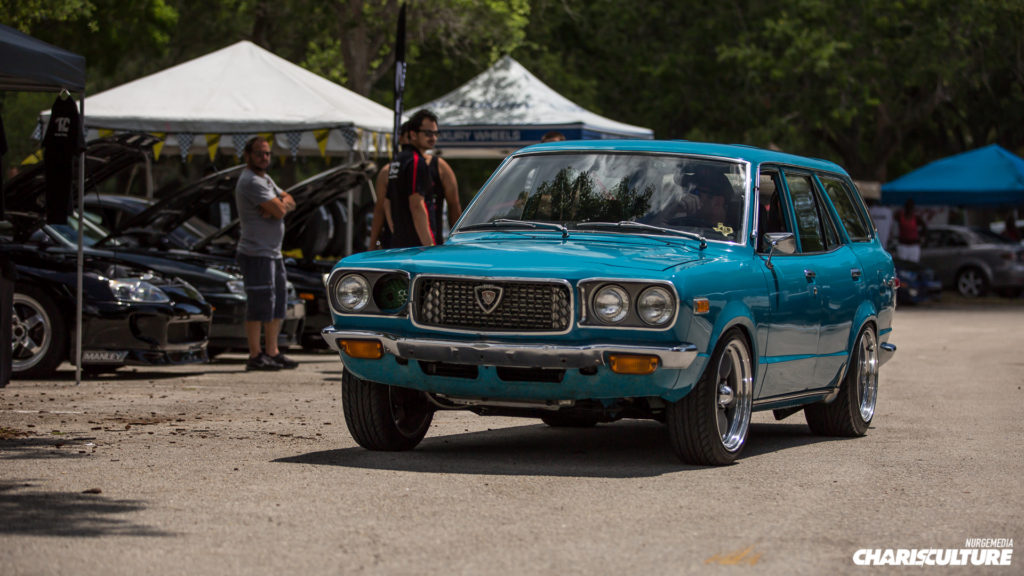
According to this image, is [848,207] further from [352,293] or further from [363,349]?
[363,349]

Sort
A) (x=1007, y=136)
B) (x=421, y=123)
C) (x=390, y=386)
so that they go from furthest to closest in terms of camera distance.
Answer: (x=1007, y=136) < (x=421, y=123) < (x=390, y=386)

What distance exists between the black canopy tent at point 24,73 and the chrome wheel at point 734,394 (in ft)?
16.9

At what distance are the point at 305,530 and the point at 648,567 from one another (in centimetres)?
134

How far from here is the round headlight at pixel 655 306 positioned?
7.26 m

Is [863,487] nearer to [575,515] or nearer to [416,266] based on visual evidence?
[575,515]

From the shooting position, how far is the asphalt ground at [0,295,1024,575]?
17.7 feet

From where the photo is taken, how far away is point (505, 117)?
24906 millimetres

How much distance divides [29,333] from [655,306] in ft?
23.0

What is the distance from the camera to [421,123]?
39.1ft

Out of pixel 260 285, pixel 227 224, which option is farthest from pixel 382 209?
pixel 227 224

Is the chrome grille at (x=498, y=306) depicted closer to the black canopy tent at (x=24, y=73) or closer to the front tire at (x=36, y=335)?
the black canopy tent at (x=24, y=73)

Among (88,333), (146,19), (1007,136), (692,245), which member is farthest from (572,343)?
(1007,136)

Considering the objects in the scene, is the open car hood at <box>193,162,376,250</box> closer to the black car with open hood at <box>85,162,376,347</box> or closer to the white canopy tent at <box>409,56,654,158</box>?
the black car with open hood at <box>85,162,376,347</box>

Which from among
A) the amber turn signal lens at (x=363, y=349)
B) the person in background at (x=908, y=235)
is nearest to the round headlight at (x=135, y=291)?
the amber turn signal lens at (x=363, y=349)
